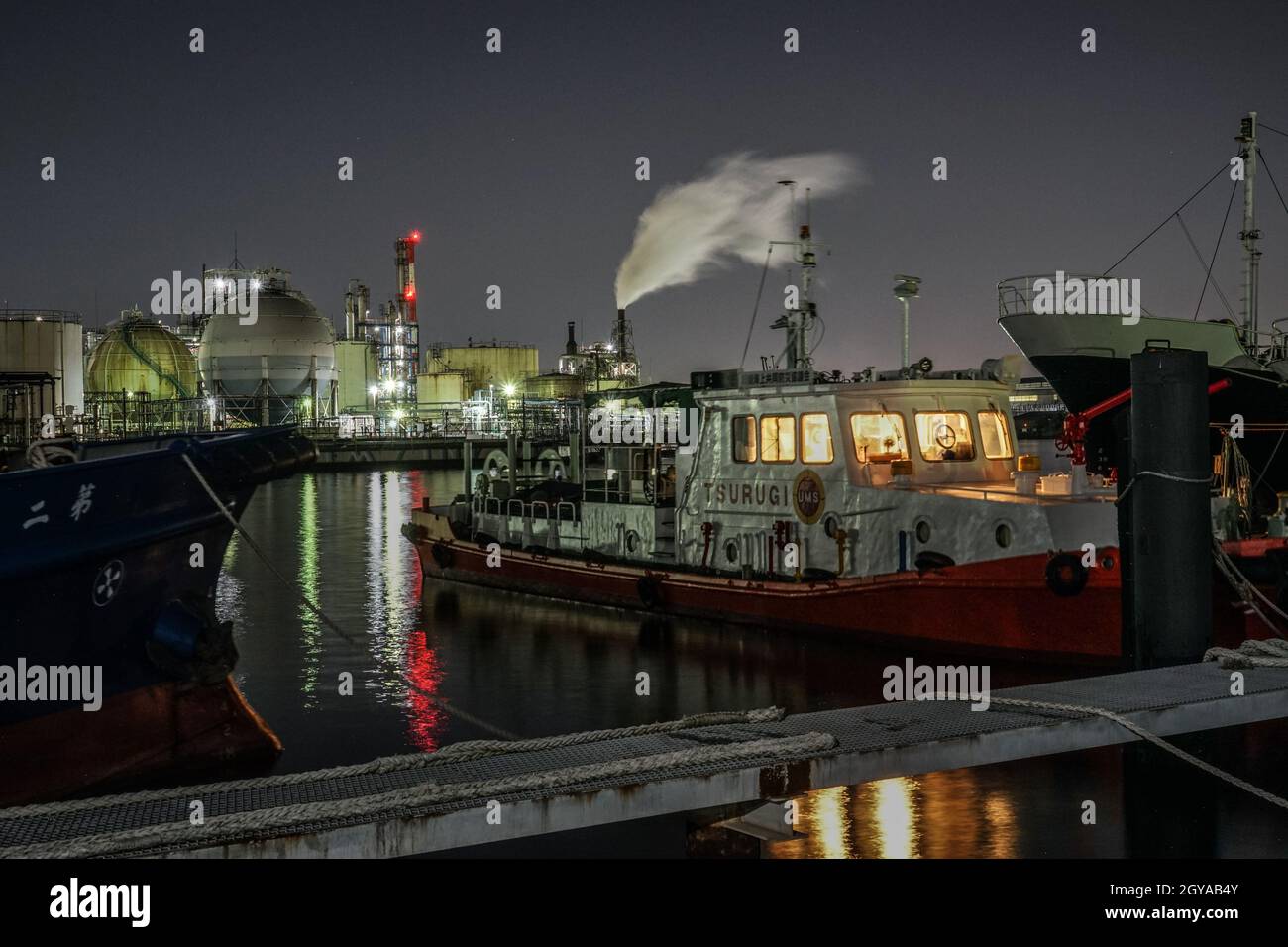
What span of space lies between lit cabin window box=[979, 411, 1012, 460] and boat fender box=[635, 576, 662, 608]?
5.31 meters

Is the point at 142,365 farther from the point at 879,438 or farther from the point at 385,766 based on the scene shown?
the point at 385,766

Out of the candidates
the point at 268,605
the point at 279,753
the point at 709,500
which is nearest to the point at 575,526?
the point at 709,500

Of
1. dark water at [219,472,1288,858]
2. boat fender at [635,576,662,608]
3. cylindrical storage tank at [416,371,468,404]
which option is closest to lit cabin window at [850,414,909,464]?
dark water at [219,472,1288,858]

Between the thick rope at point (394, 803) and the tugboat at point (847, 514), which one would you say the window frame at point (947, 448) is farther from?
the thick rope at point (394, 803)

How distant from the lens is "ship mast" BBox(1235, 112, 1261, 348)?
33969 millimetres

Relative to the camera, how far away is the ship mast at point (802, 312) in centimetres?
1878

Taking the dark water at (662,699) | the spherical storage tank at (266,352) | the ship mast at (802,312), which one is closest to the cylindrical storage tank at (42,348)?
the spherical storage tank at (266,352)

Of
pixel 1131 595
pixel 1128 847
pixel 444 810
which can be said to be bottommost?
pixel 1128 847

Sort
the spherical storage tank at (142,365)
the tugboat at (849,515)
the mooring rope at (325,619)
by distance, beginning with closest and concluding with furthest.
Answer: the mooring rope at (325,619), the tugboat at (849,515), the spherical storage tank at (142,365)

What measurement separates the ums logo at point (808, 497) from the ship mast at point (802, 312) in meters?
2.63

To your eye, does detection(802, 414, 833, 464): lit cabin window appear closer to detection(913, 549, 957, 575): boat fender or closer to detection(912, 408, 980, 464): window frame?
detection(912, 408, 980, 464): window frame

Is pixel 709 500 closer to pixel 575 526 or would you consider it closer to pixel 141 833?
pixel 575 526
